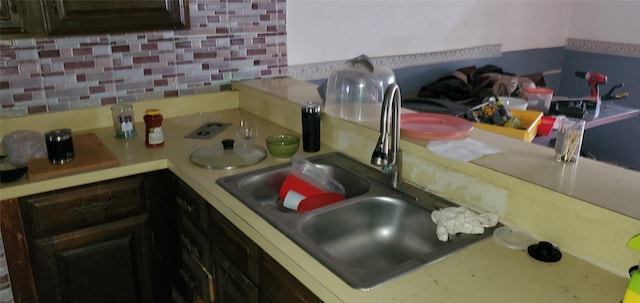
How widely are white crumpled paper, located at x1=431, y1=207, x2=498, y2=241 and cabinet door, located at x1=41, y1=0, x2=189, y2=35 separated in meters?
1.46

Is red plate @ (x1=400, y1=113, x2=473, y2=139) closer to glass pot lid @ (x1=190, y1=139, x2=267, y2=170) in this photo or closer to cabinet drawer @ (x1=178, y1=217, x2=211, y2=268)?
glass pot lid @ (x1=190, y1=139, x2=267, y2=170)

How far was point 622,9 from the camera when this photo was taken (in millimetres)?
3605

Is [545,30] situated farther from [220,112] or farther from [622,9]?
[220,112]

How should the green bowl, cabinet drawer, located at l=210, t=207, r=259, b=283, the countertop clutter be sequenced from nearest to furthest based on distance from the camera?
the countertop clutter → cabinet drawer, located at l=210, t=207, r=259, b=283 → the green bowl

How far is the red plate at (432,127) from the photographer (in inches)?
60.4

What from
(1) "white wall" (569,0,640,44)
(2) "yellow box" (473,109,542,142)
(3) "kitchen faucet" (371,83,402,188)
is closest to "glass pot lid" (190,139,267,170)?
(3) "kitchen faucet" (371,83,402,188)

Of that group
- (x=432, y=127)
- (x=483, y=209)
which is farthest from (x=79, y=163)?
(x=483, y=209)

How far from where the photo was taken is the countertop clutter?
3.35 ft

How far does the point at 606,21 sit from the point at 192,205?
11.3ft

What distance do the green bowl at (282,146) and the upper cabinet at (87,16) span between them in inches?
29.7

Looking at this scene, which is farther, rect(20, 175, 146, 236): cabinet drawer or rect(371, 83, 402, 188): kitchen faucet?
rect(20, 175, 146, 236): cabinet drawer

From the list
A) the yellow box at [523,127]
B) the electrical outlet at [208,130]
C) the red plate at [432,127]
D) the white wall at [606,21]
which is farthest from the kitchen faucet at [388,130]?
the white wall at [606,21]

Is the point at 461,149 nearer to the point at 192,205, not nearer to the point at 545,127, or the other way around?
the point at 192,205

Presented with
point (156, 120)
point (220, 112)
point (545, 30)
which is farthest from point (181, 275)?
point (545, 30)
